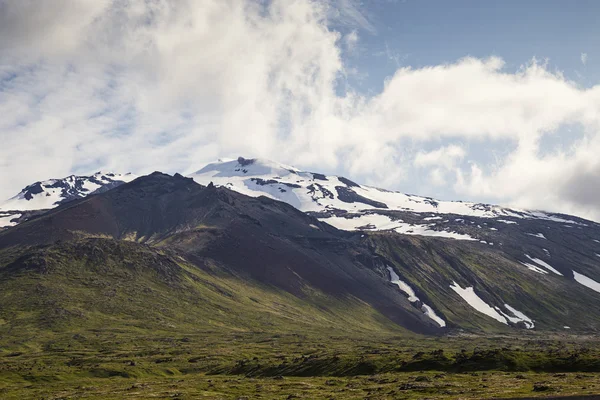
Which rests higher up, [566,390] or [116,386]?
[566,390]

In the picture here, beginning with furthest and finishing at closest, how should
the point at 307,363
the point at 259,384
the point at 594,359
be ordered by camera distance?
the point at 307,363, the point at 259,384, the point at 594,359

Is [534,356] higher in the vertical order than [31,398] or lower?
higher

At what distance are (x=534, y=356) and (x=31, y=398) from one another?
338 ft

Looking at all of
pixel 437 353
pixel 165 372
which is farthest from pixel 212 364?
pixel 437 353

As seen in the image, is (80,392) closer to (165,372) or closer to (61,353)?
(165,372)

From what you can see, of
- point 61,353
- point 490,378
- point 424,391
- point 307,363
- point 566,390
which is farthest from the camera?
point 61,353

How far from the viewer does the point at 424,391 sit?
92.2 metres

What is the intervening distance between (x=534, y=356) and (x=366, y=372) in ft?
119

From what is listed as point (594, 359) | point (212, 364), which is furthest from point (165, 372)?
point (594, 359)

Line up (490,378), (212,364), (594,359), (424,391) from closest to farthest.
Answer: (424,391) < (490,378) < (594,359) < (212,364)

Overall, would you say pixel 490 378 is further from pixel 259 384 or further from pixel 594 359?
pixel 259 384

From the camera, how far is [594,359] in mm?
Result: 112812

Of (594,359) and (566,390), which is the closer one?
(566,390)

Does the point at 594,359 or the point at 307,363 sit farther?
the point at 307,363
